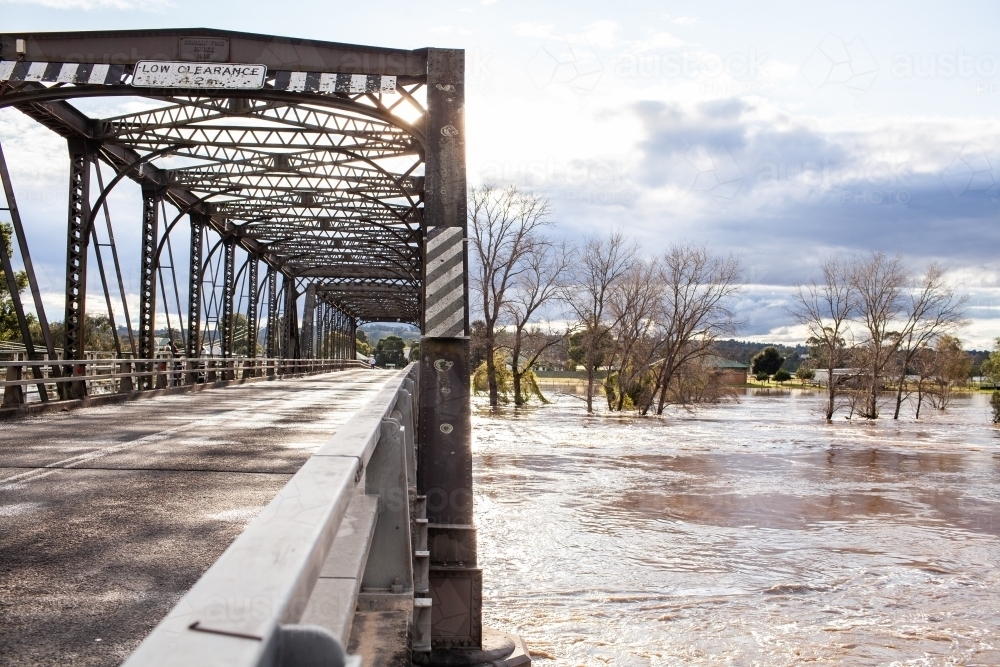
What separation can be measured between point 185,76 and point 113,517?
9855 millimetres

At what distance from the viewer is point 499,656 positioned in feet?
28.7

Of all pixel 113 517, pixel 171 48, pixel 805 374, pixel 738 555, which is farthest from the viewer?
pixel 805 374

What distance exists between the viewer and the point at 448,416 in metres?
8.55

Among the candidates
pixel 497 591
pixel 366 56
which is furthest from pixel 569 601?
pixel 366 56

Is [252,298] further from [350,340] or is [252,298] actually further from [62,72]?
[350,340]

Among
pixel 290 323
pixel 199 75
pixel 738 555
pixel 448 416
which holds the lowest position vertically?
pixel 738 555

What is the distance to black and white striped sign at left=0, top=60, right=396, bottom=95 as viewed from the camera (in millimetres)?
13680

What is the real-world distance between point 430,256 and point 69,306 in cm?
1126

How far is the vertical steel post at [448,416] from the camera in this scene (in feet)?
27.6

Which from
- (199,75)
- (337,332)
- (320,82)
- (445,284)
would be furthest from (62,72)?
(337,332)

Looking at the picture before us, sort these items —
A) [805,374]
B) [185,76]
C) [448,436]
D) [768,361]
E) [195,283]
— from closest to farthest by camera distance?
[448,436] → [185,76] → [195,283] → [805,374] → [768,361]

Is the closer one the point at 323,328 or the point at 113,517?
the point at 113,517

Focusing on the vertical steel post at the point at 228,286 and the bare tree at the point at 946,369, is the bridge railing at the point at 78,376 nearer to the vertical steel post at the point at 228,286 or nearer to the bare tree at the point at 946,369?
the vertical steel post at the point at 228,286

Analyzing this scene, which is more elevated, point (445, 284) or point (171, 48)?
point (171, 48)
